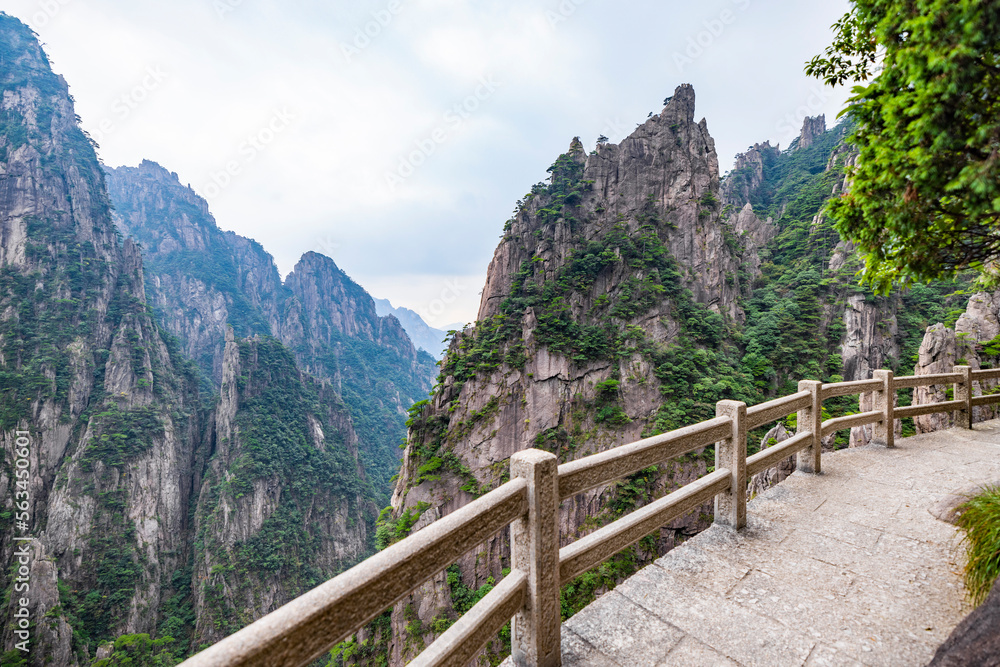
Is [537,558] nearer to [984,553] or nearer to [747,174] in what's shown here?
[984,553]

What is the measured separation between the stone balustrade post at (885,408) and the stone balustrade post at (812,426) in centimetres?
185

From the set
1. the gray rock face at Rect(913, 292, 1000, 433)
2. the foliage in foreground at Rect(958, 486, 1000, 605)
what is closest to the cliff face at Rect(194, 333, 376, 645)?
the foliage in foreground at Rect(958, 486, 1000, 605)

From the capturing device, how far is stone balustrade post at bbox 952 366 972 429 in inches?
253

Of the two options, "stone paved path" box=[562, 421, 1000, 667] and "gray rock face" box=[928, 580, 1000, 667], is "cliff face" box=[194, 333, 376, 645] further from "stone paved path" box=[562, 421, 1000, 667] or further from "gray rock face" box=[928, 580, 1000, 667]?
"gray rock face" box=[928, 580, 1000, 667]

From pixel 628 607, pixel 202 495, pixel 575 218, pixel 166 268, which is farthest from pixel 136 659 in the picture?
pixel 166 268

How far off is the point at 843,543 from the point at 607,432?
19969mm

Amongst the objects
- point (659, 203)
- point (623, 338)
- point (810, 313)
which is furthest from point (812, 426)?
point (659, 203)

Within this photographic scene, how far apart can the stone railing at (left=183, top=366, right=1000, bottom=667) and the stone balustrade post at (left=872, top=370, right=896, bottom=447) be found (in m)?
3.51

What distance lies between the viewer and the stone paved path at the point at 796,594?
2.00 meters

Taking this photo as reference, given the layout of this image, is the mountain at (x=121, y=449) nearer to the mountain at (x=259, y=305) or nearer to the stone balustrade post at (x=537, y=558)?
the mountain at (x=259, y=305)

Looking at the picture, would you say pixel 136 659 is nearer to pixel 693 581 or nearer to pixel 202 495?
pixel 202 495

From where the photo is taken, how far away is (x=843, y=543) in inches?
121

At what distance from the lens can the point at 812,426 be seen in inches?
174

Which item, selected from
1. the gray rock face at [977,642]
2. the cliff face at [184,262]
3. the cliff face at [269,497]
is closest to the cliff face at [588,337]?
the gray rock face at [977,642]
